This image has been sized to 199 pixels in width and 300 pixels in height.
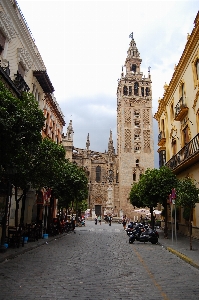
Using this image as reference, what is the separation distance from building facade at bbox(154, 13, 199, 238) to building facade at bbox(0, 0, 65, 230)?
10141 mm

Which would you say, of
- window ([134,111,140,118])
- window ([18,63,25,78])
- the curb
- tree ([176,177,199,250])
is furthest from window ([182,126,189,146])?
window ([134,111,140,118])

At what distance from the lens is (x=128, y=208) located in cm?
5697

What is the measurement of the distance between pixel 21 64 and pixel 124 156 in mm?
43654

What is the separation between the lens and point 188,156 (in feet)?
59.3

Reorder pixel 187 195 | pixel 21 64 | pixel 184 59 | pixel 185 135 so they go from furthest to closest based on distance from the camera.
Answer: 1. pixel 185 135
2. pixel 184 59
3. pixel 21 64
4. pixel 187 195

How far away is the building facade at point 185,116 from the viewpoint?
704 inches

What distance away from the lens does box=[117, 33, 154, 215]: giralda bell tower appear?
5888 cm

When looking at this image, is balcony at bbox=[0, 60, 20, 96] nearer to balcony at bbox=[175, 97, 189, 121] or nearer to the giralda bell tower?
balcony at bbox=[175, 97, 189, 121]

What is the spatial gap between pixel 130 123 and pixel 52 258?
52557mm

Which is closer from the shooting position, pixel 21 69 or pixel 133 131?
pixel 21 69

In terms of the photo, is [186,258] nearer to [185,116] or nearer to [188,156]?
[188,156]

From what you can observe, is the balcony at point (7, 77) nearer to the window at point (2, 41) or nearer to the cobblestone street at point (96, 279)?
the window at point (2, 41)

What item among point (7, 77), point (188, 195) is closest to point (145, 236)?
point (188, 195)

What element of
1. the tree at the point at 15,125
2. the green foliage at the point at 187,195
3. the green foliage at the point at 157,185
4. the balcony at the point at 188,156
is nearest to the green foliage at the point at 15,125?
the tree at the point at 15,125
